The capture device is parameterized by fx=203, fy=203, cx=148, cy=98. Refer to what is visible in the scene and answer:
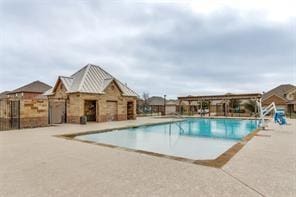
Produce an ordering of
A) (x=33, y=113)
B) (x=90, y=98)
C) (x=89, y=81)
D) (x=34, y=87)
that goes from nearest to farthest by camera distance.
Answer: (x=33, y=113) < (x=90, y=98) < (x=89, y=81) < (x=34, y=87)

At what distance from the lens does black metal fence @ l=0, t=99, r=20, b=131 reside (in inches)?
521

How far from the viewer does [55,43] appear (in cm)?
1471

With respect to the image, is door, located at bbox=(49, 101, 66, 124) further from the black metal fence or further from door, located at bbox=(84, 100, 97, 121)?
the black metal fence

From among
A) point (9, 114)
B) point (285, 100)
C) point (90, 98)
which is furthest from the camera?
point (285, 100)

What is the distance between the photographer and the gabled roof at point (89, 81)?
17.3 metres

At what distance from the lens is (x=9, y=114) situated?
14.0 meters

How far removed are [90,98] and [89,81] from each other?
179cm

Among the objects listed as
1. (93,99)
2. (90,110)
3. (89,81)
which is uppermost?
(89,81)

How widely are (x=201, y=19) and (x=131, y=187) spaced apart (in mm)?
9607

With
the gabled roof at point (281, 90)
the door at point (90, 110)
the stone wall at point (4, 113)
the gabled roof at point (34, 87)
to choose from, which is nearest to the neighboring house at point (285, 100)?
the gabled roof at point (281, 90)

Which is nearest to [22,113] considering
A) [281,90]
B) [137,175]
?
[137,175]

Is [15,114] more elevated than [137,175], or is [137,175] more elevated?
[15,114]

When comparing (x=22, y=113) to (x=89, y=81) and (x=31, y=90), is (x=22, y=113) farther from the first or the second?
(x=31, y=90)

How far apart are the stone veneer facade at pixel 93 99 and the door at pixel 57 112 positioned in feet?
1.16
